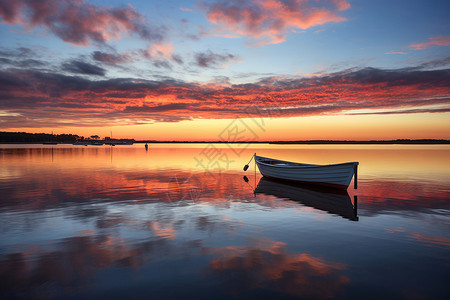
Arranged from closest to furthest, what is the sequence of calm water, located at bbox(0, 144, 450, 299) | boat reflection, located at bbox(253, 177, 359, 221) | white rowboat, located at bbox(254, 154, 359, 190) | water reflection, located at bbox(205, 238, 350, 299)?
water reflection, located at bbox(205, 238, 350, 299), calm water, located at bbox(0, 144, 450, 299), boat reflection, located at bbox(253, 177, 359, 221), white rowboat, located at bbox(254, 154, 359, 190)

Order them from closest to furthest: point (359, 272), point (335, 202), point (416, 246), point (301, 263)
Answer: point (359, 272), point (301, 263), point (416, 246), point (335, 202)

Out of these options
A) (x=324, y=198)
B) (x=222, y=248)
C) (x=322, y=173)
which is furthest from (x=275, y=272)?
(x=322, y=173)

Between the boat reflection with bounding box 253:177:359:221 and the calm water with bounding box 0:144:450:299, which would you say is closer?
the calm water with bounding box 0:144:450:299

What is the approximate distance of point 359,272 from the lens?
27.3 feet

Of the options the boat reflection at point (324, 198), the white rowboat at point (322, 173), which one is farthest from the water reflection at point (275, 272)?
the white rowboat at point (322, 173)

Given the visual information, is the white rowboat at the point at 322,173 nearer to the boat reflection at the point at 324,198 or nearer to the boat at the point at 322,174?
the boat at the point at 322,174

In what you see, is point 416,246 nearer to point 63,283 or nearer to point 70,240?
point 63,283

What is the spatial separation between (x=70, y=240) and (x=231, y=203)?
1049 centimetres

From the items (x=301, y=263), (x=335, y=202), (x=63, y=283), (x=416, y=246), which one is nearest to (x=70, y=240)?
(x=63, y=283)

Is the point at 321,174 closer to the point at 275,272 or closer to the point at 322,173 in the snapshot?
the point at 322,173

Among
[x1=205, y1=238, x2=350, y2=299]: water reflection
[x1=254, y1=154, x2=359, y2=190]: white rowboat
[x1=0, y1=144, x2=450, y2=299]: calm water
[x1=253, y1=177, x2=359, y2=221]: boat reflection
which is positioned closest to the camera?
[x1=205, y1=238, x2=350, y2=299]: water reflection

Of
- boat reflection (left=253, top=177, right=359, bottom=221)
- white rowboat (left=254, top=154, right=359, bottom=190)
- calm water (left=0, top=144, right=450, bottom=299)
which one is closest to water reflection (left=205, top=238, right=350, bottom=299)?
calm water (left=0, top=144, right=450, bottom=299)

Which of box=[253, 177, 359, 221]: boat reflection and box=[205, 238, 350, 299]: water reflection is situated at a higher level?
box=[205, 238, 350, 299]: water reflection

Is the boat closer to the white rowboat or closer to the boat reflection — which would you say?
the white rowboat
